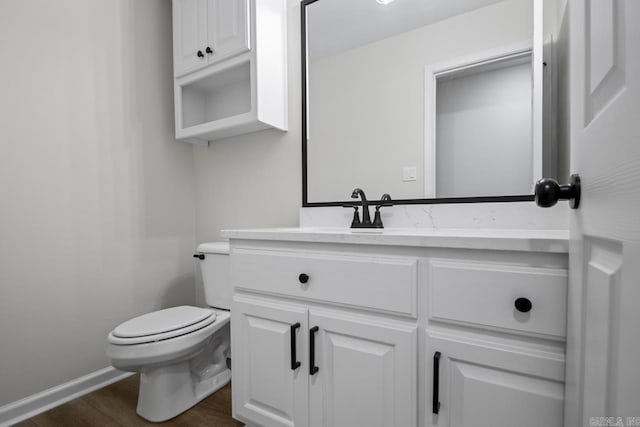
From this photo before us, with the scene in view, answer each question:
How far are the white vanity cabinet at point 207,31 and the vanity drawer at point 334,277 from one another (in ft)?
3.57

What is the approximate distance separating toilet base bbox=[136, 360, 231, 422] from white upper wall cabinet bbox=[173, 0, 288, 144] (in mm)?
1228

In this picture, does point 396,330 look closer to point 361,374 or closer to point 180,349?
point 361,374

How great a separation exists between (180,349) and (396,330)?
96 cm

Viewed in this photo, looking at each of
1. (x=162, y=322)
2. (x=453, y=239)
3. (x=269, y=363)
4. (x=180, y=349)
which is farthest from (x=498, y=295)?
(x=162, y=322)

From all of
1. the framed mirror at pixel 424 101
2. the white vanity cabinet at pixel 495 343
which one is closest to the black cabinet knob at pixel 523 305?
the white vanity cabinet at pixel 495 343

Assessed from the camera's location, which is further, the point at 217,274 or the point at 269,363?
the point at 217,274

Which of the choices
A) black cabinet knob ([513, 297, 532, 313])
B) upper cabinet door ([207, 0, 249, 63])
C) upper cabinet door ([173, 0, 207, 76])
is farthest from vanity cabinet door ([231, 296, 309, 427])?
upper cabinet door ([173, 0, 207, 76])

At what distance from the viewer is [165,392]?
1.36 m

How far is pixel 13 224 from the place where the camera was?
1354 mm

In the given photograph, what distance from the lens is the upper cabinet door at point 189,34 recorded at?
166 cm

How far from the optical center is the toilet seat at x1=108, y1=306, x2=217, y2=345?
4.14 feet

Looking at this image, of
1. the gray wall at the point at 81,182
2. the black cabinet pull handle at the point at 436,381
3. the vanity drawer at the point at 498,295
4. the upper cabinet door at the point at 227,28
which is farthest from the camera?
the upper cabinet door at the point at 227,28

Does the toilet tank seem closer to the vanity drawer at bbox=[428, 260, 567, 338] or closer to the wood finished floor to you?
the wood finished floor

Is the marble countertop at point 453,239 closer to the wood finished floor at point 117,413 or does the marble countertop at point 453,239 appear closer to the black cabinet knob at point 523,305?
the black cabinet knob at point 523,305
